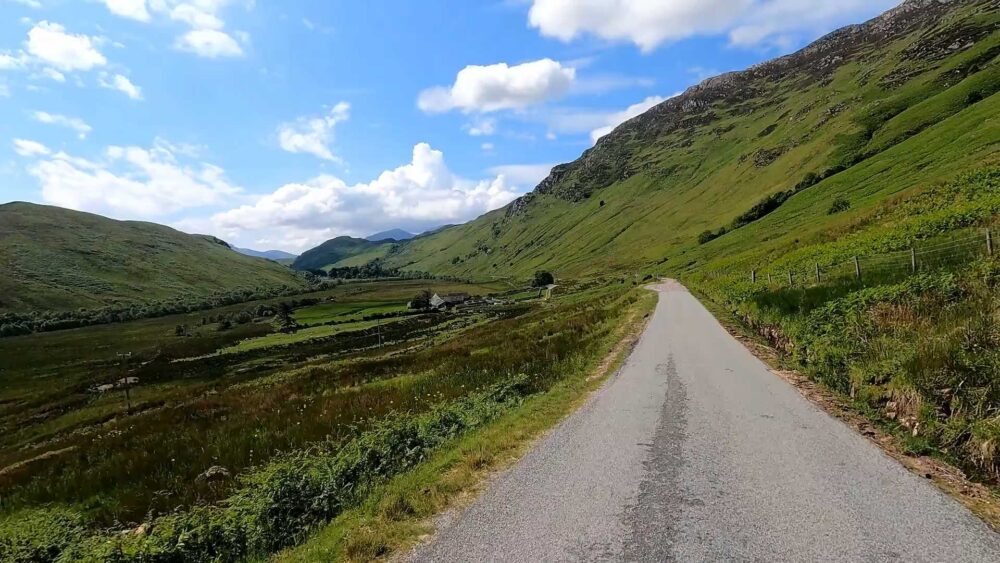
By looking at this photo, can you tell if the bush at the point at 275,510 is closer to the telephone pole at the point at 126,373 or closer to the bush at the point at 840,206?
the telephone pole at the point at 126,373

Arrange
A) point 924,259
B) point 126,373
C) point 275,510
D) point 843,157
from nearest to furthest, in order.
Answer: point 275,510
point 924,259
point 126,373
point 843,157

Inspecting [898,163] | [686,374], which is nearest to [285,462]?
[686,374]

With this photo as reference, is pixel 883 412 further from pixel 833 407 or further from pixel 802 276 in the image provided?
pixel 802 276

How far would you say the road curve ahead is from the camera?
17.9 feet

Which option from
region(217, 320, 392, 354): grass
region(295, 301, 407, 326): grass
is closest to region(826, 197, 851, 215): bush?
region(217, 320, 392, 354): grass

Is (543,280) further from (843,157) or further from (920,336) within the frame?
(920,336)

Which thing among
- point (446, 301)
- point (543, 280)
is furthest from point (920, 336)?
point (543, 280)

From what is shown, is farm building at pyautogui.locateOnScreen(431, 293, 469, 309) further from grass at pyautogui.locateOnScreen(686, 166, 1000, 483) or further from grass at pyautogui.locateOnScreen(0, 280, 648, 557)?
grass at pyautogui.locateOnScreen(686, 166, 1000, 483)

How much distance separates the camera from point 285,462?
12.3 meters

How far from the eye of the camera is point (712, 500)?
6.63 meters

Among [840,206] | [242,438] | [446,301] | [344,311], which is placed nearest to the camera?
[242,438]

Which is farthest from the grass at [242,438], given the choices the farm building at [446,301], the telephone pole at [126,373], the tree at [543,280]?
the tree at [543,280]

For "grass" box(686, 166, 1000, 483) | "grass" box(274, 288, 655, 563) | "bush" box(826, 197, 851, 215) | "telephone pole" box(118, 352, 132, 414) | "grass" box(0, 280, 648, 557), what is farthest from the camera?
"bush" box(826, 197, 851, 215)

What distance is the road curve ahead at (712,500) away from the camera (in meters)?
5.46
